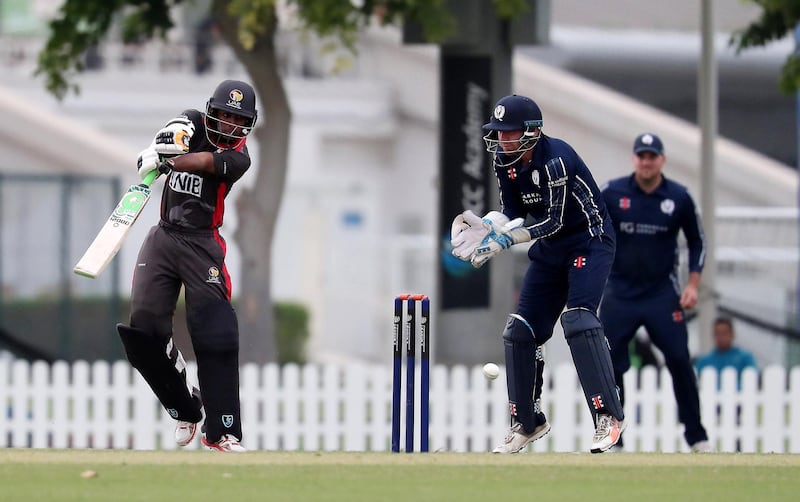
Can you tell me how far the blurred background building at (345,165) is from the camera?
63.0 ft

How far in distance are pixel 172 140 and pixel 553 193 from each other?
195 centimetres

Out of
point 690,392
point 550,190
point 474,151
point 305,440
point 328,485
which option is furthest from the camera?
point 474,151

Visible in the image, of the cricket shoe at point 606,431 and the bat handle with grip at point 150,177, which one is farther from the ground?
the bat handle with grip at point 150,177

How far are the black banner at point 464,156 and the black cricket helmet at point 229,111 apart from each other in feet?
20.8

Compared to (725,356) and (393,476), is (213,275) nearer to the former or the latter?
(393,476)

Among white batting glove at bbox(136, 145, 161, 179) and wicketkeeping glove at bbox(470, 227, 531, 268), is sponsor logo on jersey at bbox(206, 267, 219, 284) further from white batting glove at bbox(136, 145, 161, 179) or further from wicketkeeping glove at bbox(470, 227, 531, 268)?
wicketkeeping glove at bbox(470, 227, 531, 268)

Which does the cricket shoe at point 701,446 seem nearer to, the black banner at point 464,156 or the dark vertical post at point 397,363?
the dark vertical post at point 397,363

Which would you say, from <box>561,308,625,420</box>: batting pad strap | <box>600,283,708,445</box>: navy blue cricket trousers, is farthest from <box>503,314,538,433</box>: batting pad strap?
<box>600,283,708,445</box>: navy blue cricket trousers

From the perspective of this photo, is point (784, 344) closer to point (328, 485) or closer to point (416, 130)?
point (416, 130)

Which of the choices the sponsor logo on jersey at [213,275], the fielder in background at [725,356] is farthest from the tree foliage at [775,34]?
the sponsor logo on jersey at [213,275]

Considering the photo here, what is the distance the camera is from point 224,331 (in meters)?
9.26

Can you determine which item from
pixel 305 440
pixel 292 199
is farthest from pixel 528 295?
pixel 292 199

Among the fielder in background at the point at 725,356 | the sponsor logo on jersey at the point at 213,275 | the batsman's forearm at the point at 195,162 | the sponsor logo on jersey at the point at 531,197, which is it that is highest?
the batsman's forearm at the point at 195,162

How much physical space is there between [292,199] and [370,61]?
9.86ft
